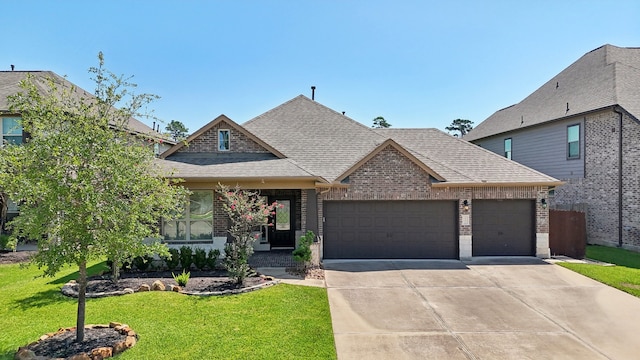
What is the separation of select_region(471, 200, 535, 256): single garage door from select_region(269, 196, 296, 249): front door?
24.0ft

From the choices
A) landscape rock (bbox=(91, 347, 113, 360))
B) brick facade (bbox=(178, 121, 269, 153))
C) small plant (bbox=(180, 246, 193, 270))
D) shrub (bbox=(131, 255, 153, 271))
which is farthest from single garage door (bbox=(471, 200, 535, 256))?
landscape rock (bbox=(91, 347, 113, 360))

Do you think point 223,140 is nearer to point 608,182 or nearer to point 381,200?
point 381,200

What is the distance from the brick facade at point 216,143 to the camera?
1461 centimetres

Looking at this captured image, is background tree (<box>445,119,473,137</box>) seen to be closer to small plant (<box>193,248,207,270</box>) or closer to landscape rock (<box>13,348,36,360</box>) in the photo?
small plant (<box>193,248,207,270</box>)

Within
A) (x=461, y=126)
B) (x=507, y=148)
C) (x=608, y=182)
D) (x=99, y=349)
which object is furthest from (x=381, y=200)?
(x=461, y=126)

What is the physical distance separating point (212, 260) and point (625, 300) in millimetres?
11447

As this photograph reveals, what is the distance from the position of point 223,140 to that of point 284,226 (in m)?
4.47

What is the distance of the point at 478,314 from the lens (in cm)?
825

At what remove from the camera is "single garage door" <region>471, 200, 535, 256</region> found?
1412 cm

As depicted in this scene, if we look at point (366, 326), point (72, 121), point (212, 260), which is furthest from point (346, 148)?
point (72, 121)

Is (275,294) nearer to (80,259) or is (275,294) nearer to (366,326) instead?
(366,326)

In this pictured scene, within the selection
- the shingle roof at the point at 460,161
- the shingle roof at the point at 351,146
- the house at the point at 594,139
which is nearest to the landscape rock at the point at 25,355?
the shingle roof at the point at 351,146

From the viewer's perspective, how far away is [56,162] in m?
6.08

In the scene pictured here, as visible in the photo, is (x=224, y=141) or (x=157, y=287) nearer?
(x=157, y=287)
